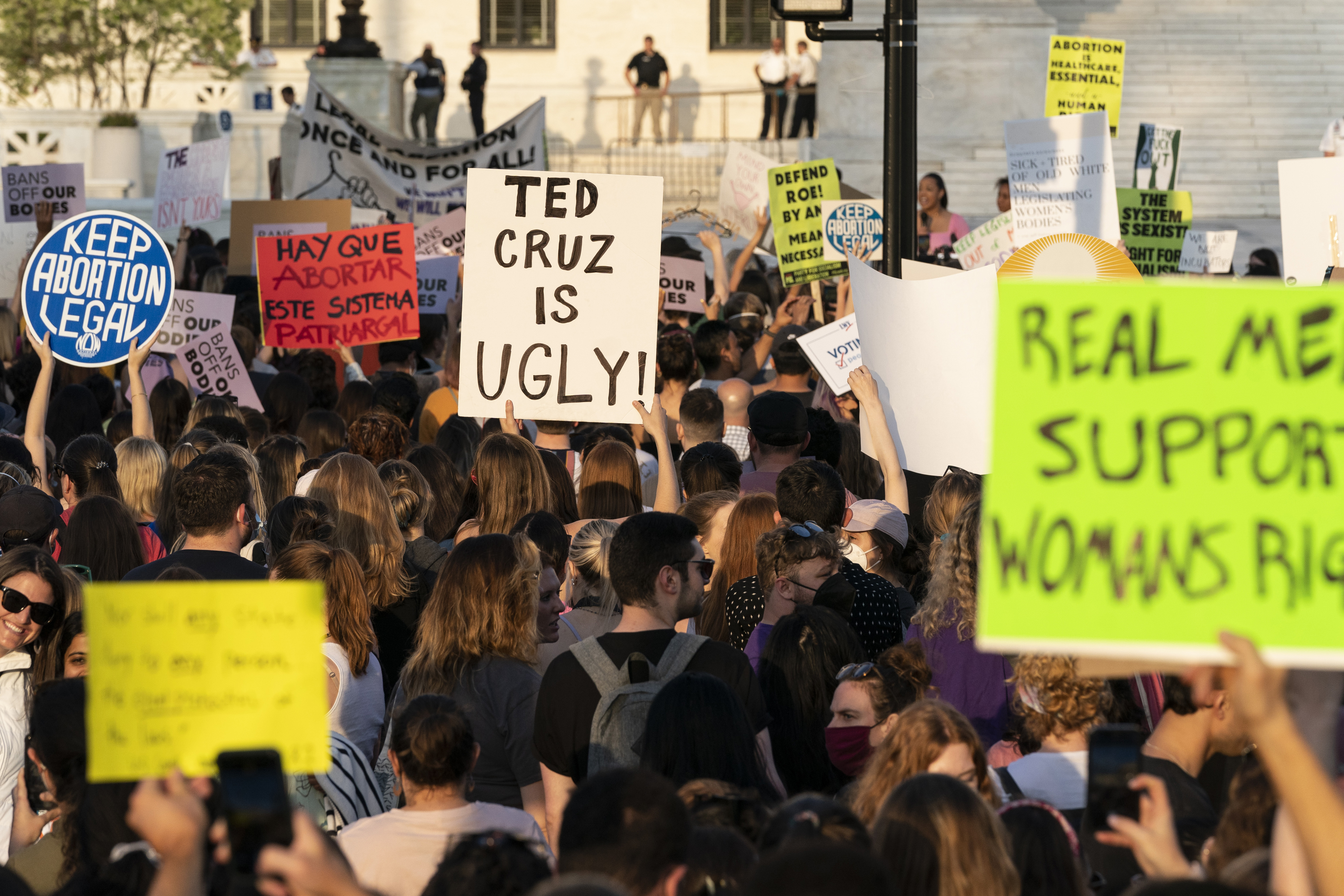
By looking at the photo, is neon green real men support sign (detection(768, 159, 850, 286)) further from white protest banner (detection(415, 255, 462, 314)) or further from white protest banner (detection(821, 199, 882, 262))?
white protest banner (detection(415, 255, 462, 314))

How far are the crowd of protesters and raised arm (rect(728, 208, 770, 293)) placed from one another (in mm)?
5562

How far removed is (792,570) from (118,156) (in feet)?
74.6

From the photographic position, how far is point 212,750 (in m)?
2.43

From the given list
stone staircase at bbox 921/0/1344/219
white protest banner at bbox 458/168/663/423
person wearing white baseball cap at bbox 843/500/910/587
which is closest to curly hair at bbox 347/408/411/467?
white protest banner at bbox 458/168/663/423

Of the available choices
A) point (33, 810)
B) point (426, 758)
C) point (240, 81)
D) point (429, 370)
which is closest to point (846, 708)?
point (426, 758)

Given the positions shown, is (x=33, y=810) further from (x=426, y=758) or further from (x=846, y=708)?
(x=846, y=708)

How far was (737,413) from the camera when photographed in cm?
768

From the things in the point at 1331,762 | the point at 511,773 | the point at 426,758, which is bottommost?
the point at 511,773

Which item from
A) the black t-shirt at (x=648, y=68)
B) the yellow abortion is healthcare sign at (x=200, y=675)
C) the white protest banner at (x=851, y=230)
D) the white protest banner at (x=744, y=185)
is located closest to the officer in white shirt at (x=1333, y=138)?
the white protest banner at (x=744, y=185)

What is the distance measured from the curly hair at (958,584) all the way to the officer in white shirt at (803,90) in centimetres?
2466

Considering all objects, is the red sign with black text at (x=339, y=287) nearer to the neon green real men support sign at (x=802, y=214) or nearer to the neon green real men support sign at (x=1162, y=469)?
the neon green real men support sign at (x=802, y=214)

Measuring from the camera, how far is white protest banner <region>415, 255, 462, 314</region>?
41.7 ft

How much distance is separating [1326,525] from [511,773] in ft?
7.31

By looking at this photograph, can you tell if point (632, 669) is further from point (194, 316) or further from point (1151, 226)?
point (1151, 226)
